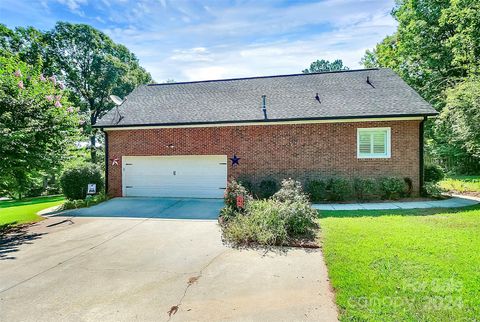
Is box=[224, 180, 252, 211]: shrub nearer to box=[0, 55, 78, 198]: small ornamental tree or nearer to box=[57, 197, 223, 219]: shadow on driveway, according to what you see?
box=[57, 197, 223, 219]: shadow on driveway

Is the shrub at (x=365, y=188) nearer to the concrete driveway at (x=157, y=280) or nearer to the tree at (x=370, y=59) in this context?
the concrete driveway at (x=157, y=280)

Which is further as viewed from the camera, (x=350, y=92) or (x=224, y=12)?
(x=350, y=92)

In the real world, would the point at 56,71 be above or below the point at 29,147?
above

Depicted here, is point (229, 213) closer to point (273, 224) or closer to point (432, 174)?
point (273, 224)

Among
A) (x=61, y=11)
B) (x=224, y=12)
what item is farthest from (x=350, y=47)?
(x=61, y=11)

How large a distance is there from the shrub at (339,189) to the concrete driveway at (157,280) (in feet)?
18.5

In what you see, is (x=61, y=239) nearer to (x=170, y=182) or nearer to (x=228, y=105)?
(x=170, y=182)

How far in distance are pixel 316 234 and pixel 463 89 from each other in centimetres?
1244

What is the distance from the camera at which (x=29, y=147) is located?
337 inches

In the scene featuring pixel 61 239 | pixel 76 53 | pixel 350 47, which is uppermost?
pixel 76 53

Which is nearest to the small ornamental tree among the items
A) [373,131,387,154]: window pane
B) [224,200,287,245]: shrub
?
[224,200,287,245]: shrub

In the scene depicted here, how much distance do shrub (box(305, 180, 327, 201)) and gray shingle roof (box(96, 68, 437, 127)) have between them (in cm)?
276

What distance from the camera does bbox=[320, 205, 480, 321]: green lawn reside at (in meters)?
3.26

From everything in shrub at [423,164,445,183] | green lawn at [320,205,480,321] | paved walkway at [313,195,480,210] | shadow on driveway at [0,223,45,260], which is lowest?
shadow on driveway at [0,223,45,260]
